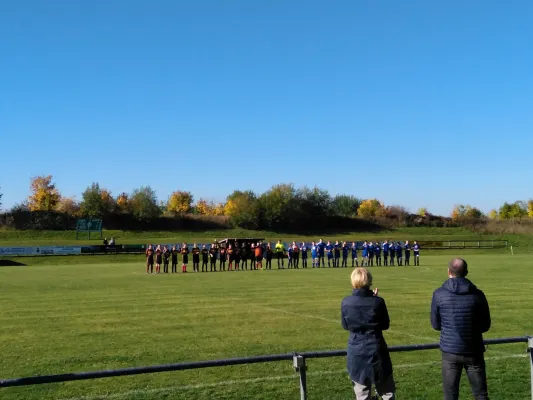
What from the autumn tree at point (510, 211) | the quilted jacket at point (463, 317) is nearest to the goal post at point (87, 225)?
the quilted jacket at point (463, 317)

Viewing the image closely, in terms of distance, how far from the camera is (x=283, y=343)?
11531mm

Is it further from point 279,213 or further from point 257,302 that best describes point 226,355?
point 279,213

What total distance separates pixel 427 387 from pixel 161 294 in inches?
550

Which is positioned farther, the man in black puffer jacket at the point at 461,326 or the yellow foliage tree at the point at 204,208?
the yellow foliage tree at the point at 204,208

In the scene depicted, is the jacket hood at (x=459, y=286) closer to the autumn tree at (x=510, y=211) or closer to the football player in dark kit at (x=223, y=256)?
the football player in dark kit at (x=223, y=256)

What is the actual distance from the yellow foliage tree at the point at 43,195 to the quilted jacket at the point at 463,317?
112 meters

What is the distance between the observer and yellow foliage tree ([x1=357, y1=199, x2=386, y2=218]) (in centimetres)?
14261

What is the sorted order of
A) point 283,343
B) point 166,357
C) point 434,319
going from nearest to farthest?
point 434,319
point 166,357
point 283,343

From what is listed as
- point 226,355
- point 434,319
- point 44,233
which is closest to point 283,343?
point 226,355

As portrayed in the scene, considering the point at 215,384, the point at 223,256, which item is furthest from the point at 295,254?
the point at 215,384

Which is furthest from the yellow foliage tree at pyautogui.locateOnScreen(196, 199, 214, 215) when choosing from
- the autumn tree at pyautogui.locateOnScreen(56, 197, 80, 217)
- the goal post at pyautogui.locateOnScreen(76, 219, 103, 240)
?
the goal post at pyautogui.locateOnScreen(76, 219, 103, 240)

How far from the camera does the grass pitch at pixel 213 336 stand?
330 inches

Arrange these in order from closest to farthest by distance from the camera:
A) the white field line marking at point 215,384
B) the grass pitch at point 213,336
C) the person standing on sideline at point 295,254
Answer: the white field line marking at point 215,384 → the grass pitch at point 213,336 → the person standing on sideline at point 295,254

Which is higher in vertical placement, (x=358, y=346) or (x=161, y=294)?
(x=358, y=346)
